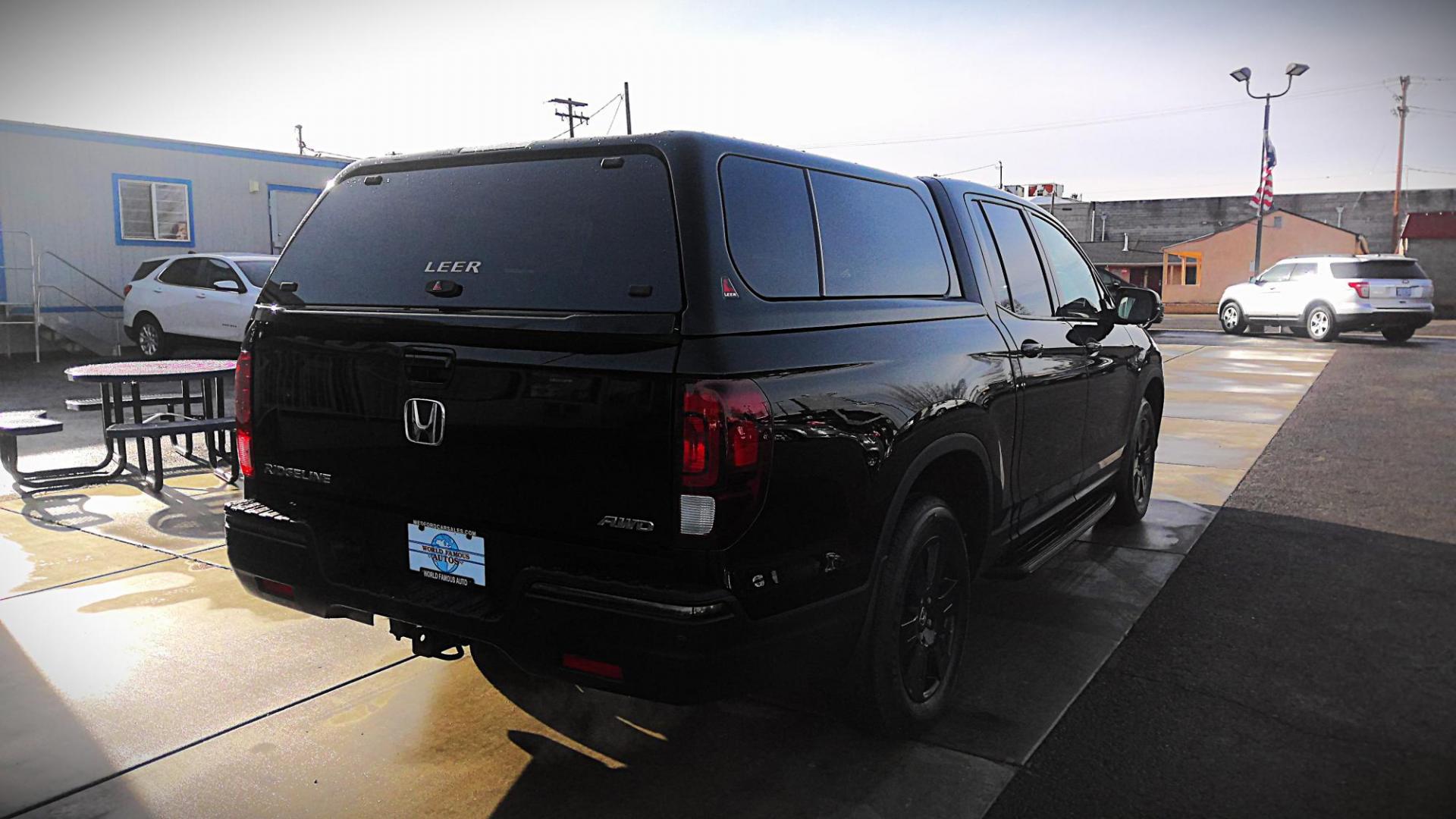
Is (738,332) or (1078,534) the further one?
(1078,534)

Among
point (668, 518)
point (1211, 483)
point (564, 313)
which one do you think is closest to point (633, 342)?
point (564, 313)

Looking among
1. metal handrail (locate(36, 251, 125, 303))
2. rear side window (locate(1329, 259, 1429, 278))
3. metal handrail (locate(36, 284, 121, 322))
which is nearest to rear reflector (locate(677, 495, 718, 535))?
metal handrail (locate(36, 251, 125, 303))

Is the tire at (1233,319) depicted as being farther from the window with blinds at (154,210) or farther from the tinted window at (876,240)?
the tinted window at (876,240)

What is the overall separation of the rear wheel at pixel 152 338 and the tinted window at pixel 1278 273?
886 inches

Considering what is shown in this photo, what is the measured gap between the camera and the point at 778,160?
10.9 feet

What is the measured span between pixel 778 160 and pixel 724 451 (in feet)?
3.54

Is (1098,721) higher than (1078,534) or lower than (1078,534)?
lower

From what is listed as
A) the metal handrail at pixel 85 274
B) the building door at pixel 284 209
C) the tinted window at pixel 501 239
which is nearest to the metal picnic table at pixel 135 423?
the tinted window at pixel 501 239

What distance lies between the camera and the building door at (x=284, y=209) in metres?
21.5

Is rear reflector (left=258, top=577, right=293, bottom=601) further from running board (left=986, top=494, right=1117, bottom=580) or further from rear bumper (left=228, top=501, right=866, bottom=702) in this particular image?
running board (left=986, top=494, right=1117, bottom=580)

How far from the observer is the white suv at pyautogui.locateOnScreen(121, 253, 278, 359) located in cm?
1605

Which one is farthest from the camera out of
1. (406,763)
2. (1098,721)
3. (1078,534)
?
(1078,534)

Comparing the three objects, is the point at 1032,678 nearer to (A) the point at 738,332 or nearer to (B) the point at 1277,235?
(A) the point at 738,332

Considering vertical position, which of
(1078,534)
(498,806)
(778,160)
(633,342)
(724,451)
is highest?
(778,160)
